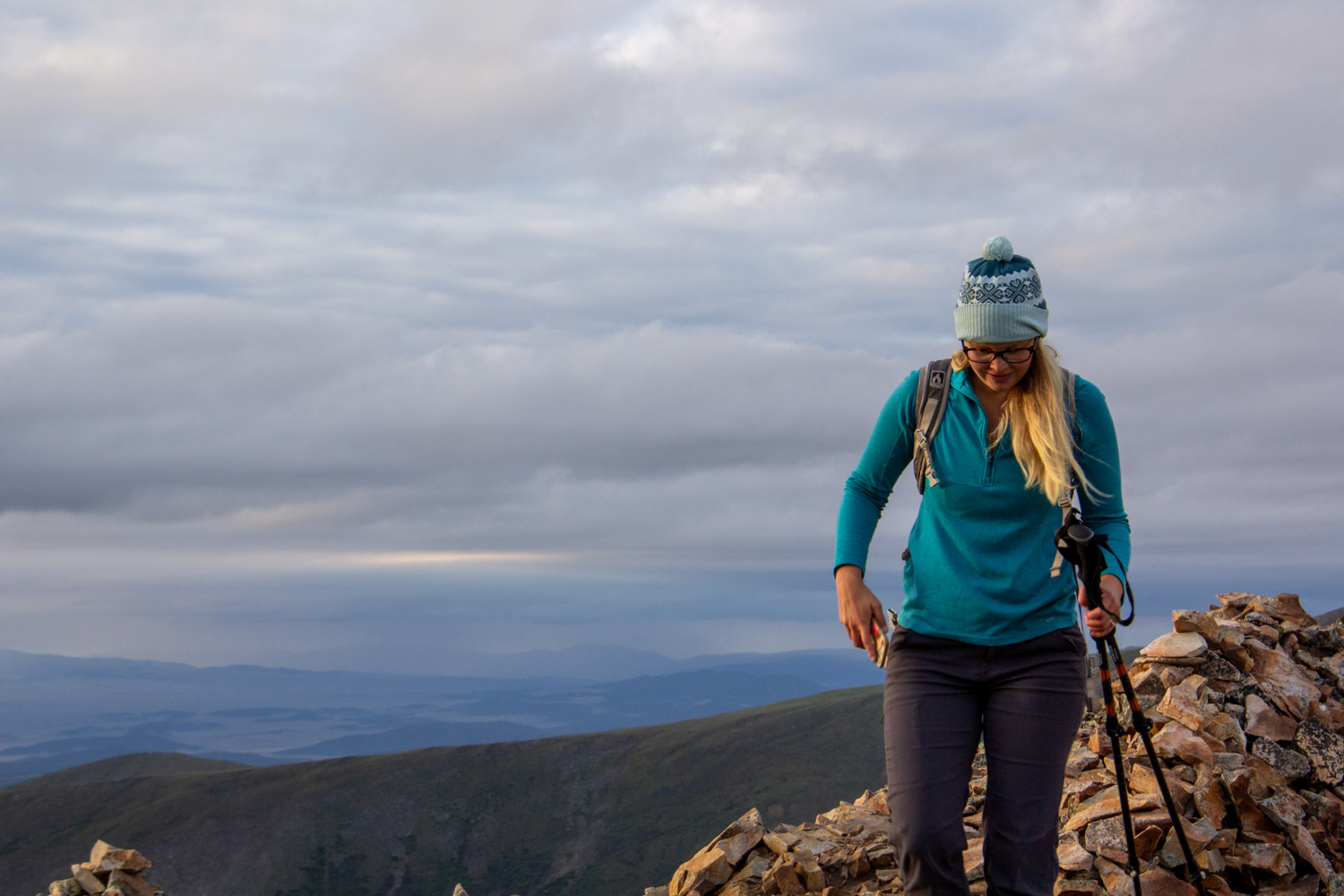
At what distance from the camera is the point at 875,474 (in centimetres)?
578

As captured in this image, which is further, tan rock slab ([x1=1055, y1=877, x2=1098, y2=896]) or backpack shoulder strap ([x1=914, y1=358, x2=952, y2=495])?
tan rock slab ([x1=1055, y1=877, x2=1098, y2=896])

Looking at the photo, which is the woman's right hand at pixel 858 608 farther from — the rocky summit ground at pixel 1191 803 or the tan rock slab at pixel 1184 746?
the tan rock slab at pixel 1184 746

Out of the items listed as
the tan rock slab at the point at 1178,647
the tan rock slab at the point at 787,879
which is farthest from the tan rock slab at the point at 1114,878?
the tan rock slab at the point at 1178,647

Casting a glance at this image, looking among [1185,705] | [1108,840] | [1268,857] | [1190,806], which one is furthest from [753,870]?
[1185,705]

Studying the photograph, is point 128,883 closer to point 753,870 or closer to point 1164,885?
point 753,870

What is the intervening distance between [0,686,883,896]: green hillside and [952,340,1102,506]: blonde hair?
121 metres

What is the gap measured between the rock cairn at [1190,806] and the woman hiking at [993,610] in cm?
443

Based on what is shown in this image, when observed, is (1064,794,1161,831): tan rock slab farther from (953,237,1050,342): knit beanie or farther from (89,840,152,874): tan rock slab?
(89,840,152,874): tan rock slab

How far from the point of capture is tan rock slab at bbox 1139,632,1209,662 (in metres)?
12.5

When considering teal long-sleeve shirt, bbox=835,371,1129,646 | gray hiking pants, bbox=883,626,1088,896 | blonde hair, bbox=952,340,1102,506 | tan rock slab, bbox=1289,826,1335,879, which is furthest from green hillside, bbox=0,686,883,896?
blonde hair, bbox=952,340,1102,506

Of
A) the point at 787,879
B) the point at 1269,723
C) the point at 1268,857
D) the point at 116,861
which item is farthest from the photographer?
the point at 116,861

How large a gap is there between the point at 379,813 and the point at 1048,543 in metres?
155

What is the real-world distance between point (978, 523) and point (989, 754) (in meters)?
1.17

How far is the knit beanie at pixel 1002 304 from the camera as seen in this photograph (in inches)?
211
